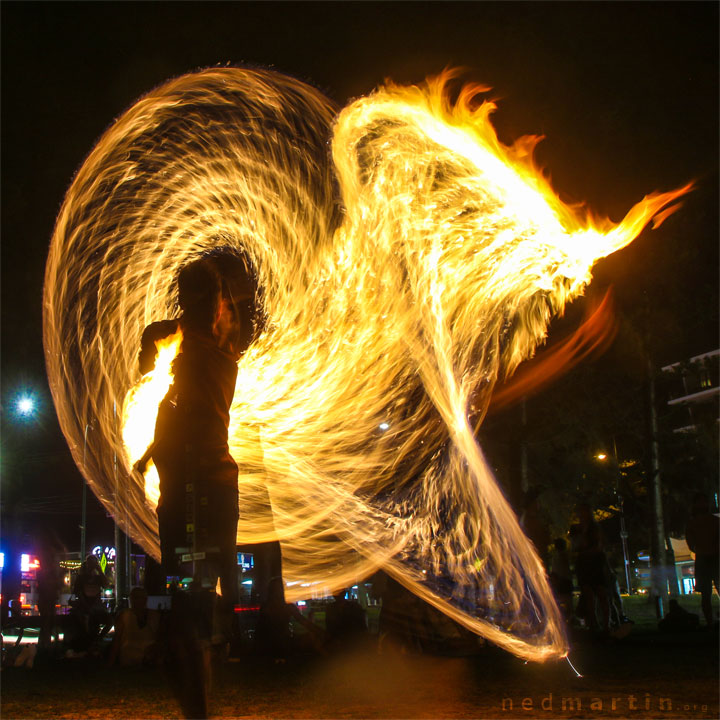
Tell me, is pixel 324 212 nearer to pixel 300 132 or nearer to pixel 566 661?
pixel 300 132

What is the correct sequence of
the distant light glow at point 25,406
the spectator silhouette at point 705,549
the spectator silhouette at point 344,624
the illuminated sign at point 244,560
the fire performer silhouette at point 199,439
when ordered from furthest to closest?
the distant light glow at point 25,406 → the illuminated sign at point 244,560 → the spectator silhouette at point 705,549 → the spectator silhouette at point 344,624 → the fire performer silhouette at point 199,439

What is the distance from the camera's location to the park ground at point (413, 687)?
5.10 metres

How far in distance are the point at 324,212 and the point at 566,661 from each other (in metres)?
5.60

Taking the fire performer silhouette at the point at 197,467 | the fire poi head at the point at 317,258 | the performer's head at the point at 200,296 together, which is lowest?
the fire performer silhouette at the point at 197,467

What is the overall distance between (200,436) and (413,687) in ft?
11.4

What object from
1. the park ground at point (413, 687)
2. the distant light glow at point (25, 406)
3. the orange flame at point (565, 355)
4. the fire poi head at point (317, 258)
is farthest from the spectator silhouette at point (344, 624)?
the distant light glow at point (25, 406)

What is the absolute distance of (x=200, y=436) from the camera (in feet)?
13.0

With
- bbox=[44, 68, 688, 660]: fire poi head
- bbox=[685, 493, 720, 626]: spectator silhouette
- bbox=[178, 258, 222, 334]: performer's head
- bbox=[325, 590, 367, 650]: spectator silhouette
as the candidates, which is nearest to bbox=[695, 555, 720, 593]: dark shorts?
bbox=[685, 493, 720, 626]: spectator silhouette

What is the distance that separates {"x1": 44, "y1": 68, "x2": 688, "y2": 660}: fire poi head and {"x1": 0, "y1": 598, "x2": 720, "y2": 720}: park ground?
1.21 m

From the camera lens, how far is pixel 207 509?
3828 mm

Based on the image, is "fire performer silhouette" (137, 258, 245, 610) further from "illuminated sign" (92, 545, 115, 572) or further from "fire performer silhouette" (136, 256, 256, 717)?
"illuminated sign" (92, 545, 115, 572)

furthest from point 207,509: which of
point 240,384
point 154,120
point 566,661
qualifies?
point 154,120

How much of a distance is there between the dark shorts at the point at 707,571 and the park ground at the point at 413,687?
6.84ft

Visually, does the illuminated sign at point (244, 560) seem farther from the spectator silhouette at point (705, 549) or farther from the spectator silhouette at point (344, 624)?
the spectator silhouette at point (705, 549)
